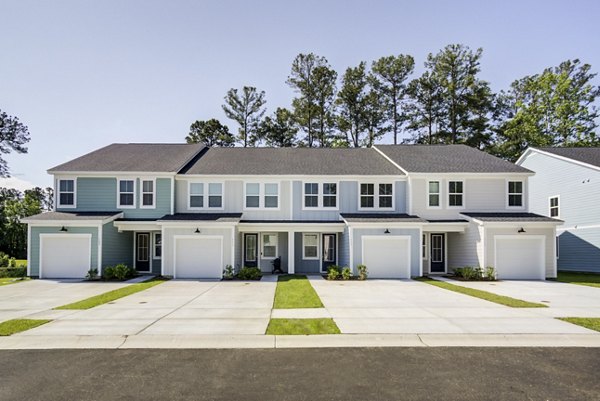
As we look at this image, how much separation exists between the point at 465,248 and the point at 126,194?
1823 cm

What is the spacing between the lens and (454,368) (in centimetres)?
625

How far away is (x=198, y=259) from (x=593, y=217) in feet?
72.0

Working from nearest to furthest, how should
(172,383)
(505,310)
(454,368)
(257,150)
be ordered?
(172,383), (454,368), (505,310), (257,150)

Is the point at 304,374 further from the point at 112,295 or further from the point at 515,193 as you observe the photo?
the point at 515,193

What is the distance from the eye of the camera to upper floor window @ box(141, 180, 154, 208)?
2012 centimetres

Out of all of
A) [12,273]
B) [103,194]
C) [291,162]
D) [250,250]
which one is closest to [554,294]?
[250,250]

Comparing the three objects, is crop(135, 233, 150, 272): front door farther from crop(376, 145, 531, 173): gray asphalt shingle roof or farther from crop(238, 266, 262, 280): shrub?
crop(376, 145, 531, 173): gray asphalt shingle roof

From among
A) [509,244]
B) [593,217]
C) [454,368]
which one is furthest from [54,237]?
[593,217]

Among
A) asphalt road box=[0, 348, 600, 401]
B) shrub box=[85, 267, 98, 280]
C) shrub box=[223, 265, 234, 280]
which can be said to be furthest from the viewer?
shrub box=[223, 265, 234, 280]

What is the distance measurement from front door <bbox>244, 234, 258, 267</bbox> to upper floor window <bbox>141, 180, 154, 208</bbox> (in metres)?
5.39

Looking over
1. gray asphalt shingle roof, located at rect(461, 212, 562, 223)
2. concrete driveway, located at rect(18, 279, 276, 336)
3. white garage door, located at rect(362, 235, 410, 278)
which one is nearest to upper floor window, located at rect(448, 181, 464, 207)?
Result: gray asphalt shingle roof, located at rect(461, 212, 562, 223)

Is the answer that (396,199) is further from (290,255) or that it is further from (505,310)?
(505,310)

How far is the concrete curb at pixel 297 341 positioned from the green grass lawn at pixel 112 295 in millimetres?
3447

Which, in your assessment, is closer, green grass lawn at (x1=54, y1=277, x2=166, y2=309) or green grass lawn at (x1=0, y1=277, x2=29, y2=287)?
green grass lawn at (x1=54, y1=277, x2=166, y2=309)
